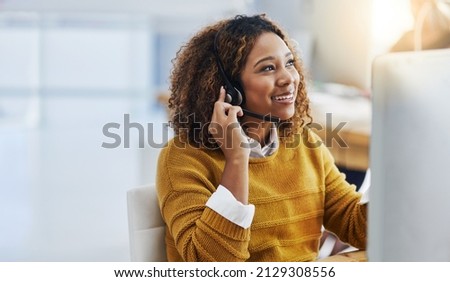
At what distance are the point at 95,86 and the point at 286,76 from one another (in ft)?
9.57

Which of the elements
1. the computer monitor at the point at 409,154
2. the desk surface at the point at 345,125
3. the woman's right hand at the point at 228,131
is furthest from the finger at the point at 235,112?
the computer monitor at the point at 409,154

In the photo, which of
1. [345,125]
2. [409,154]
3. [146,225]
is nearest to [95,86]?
[345,125]

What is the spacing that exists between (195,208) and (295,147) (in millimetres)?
175

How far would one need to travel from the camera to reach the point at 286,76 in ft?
2.78

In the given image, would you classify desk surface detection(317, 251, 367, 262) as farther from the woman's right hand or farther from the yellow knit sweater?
the woman's right hand

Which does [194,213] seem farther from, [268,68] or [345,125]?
[345,125]

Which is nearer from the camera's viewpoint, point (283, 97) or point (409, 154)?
point (409, 154)

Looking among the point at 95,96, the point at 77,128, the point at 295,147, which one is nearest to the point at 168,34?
the point at 295,147

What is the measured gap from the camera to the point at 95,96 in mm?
3211

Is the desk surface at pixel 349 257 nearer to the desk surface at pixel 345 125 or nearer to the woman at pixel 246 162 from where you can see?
the woman at pixel 246 162

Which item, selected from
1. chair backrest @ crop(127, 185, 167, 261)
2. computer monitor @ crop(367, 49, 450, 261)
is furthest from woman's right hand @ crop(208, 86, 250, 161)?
computer monitor @ crop(367, 49, 450, 261)

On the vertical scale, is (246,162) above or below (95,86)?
above

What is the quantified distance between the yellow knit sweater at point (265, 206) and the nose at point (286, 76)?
3.3 inches

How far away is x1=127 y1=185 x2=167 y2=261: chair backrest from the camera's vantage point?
0.85 metres
